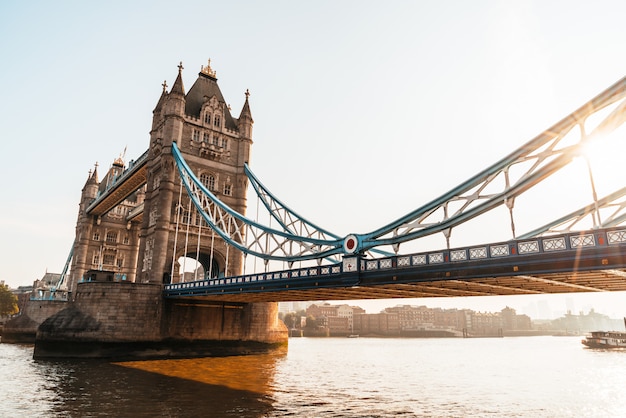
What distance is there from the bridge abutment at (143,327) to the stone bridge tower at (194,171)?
3.78m

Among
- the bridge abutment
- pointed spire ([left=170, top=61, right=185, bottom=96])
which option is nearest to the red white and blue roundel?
the bridge abutment

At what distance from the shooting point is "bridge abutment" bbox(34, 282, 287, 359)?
29.8 metres

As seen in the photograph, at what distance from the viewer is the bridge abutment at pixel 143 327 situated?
29.8 meters

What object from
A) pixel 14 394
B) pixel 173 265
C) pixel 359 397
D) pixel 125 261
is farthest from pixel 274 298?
pixel 125 261

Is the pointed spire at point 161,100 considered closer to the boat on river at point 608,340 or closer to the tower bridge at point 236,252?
the tower bridge at point 236,252

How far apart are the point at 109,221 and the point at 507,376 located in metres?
55.2

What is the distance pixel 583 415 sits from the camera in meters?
15.1

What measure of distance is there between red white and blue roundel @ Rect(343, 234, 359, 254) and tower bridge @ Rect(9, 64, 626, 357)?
6 cm

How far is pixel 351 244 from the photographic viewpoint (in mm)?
21094

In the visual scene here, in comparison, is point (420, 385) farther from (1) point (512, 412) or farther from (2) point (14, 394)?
(2) point (14, 394)

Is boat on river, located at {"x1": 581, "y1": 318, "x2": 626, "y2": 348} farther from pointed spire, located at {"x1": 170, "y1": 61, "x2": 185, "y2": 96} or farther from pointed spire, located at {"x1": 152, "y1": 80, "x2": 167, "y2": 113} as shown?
pointed spire, located at {"x1": 152, "y1": 80, "x2": 167, "y2": 113}

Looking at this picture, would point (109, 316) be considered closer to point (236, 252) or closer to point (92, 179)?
point (236, 252)

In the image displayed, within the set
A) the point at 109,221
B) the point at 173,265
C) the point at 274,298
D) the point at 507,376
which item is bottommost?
the point at 507,376

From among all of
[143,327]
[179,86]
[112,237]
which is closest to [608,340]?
[143,327]
